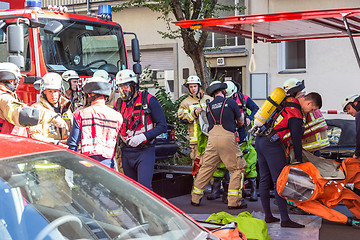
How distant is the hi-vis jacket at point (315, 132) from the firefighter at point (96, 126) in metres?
2.76

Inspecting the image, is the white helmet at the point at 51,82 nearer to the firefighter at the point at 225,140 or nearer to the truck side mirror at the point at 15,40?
the truck side mirror at the point at 15,40

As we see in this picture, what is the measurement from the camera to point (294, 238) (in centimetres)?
631

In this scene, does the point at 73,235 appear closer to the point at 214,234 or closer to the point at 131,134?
the point at 214,234

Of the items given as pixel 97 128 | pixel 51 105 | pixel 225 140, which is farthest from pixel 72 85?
pixel 97 128

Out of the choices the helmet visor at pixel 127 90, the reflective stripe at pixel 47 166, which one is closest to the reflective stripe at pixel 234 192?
the helmet visor at pixel 127 90

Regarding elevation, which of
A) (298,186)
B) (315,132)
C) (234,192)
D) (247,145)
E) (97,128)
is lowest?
(234,192)

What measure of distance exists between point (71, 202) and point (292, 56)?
1536 cm

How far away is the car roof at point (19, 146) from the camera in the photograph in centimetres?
264

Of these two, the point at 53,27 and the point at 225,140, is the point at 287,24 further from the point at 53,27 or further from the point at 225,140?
the point at 53,27

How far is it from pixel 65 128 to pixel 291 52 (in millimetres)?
12208

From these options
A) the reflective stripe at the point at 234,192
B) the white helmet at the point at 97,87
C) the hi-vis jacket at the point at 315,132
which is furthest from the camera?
the reflective stripe at the point at 234,192

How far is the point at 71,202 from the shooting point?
8.96 feet

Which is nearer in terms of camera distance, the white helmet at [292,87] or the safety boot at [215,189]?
the white helmet at [292,87]

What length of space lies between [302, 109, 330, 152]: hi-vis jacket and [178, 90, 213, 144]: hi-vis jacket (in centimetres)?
239
